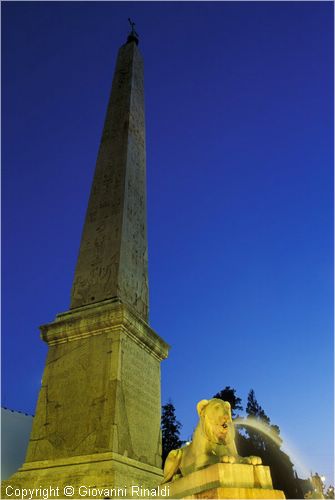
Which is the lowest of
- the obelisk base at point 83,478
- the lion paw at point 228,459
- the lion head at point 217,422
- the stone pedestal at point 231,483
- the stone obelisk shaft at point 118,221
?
the stone pedestal at point 231,483

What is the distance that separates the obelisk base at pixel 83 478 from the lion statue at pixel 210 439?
0.67 metres

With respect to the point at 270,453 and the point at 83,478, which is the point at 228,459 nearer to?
the point at 83,478

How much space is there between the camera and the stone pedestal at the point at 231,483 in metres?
3.51

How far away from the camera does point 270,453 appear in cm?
3531

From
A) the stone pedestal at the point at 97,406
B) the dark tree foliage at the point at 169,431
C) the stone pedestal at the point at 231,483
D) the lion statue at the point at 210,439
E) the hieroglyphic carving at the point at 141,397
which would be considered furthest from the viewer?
the dark tree foliage at the point at 169,431

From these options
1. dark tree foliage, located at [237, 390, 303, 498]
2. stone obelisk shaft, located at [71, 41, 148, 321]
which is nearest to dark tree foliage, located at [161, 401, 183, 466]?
dark tree foliage, located at [237, 390, 303, 498]

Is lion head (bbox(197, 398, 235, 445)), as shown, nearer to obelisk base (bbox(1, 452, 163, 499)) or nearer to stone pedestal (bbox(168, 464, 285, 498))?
stone pedestal (bbox(168, 464, 285, 498))

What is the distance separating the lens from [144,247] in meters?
8.45

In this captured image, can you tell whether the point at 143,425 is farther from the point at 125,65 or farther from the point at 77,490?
the point at 125,65

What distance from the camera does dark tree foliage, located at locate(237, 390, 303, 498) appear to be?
31.5 metres

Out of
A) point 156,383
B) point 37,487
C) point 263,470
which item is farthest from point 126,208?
point 263,470

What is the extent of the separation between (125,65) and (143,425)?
33.0 ft

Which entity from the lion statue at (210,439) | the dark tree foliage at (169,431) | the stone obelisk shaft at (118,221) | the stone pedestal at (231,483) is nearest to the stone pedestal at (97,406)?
→ the stone obelisk shaft at (118,221)

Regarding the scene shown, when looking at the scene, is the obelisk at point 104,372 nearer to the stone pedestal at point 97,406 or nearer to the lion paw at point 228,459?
the stone pedestal at point 97,406
